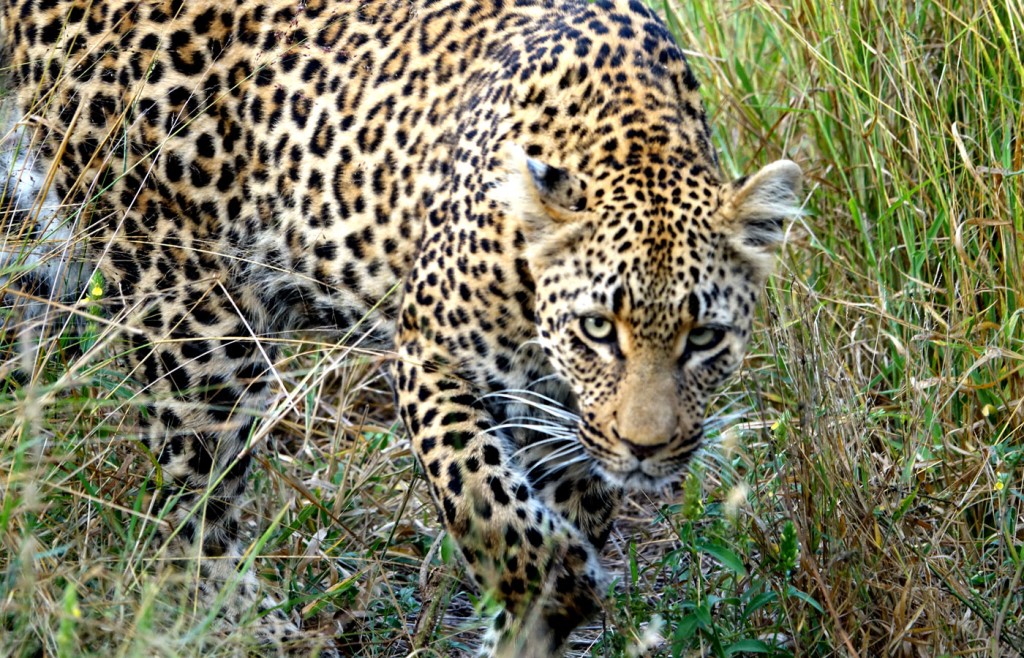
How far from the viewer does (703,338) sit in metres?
4.52

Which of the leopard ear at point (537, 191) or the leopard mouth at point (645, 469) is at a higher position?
the leopard ear at point (537, 191)

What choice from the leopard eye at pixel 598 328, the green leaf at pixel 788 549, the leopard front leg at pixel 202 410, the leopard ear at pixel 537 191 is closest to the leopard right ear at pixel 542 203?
the leopard ear at pixel 537 191

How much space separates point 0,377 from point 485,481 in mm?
1566

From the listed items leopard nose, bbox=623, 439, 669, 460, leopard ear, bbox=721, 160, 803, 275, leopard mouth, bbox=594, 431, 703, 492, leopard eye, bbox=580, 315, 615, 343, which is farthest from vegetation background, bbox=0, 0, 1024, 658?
leopard eye, bbox=580, 315, 615, 343

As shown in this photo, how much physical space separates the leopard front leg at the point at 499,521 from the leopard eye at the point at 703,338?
0.73 metres

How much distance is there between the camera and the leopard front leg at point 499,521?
4.56 meters

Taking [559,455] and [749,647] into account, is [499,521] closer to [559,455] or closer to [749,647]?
[559,455]

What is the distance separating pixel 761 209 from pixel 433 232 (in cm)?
123

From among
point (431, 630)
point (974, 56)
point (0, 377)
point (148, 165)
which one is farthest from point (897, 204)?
point (0, 377)

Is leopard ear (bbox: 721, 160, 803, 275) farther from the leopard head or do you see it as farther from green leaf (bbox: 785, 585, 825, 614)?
green leaf (bbox: 785, 585, 825, 614)

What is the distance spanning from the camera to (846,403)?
16.4ft

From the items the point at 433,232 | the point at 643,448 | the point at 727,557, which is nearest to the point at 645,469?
the point at 643,448

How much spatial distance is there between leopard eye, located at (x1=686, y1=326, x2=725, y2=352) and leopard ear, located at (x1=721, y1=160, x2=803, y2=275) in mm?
267

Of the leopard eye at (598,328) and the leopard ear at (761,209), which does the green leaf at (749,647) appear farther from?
the leopard ear at (761,209)
